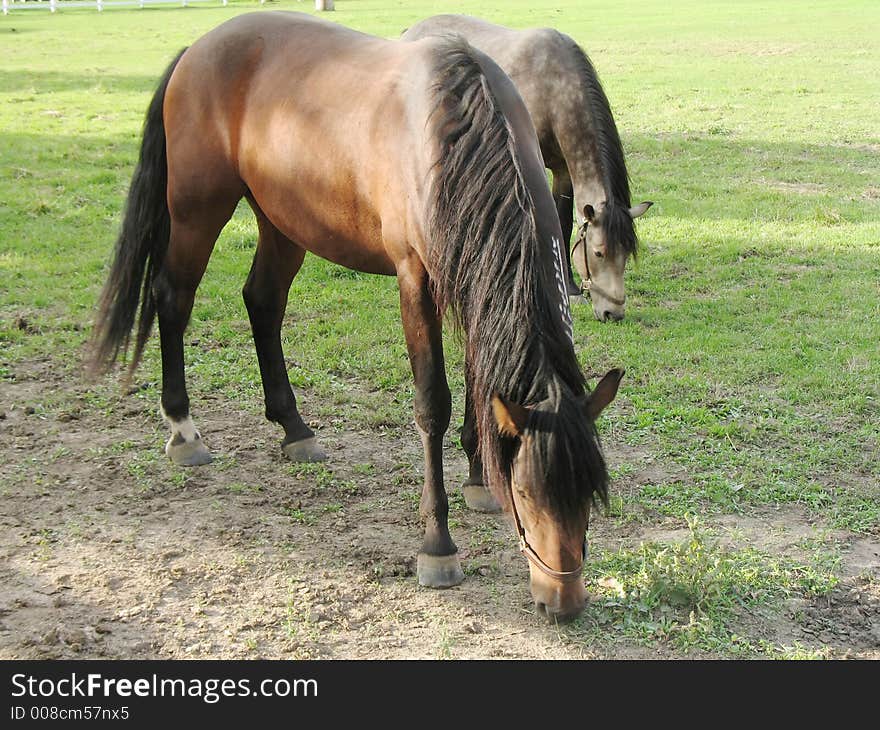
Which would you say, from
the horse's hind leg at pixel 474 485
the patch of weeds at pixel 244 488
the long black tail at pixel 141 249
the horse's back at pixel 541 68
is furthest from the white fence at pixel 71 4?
the horse's hind leg at pixel 474 485

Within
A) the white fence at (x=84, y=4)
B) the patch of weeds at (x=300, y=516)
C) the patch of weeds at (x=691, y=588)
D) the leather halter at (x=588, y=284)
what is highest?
the white fence at (x=84, y=4)

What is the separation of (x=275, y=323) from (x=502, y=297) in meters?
2.09

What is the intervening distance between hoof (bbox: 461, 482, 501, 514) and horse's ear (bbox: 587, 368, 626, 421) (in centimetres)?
134

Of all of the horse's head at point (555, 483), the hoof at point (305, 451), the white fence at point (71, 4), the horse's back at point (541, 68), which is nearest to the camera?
the horse's head at point (555, 483)

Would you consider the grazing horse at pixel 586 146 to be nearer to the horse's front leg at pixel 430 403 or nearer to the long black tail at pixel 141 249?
the long black tail at pixel 141 249

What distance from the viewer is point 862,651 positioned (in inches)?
130

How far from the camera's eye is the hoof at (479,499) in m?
4.30

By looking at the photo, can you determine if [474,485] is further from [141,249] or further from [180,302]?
[141,249]

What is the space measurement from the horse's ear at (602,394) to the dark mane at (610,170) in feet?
11.8

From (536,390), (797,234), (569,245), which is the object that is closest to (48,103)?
(569,245)

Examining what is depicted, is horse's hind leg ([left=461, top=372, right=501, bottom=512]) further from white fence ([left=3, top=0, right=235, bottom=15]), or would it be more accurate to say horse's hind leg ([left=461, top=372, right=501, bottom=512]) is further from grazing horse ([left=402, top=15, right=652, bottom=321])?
white fence ([left=3, top=0, right=235, bottom=15])

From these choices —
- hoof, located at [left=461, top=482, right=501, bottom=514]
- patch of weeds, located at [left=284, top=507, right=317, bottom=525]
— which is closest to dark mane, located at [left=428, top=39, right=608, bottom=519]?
hoof, located at [left=461, top=482, right=501, bottom=514]

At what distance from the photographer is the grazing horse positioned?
6.50 m

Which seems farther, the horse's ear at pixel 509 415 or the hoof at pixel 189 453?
the hoof at pixel 189 453
